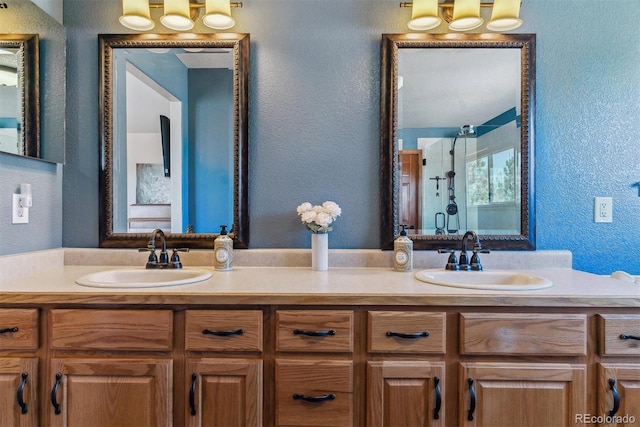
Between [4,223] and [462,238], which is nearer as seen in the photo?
[4,223]

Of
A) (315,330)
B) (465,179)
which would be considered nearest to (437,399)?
(315,330)

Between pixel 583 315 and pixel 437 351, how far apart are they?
491 mm

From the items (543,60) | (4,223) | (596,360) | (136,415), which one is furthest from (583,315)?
(4,223)

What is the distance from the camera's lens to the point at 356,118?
1696 mm

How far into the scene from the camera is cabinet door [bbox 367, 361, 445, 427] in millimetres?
1143

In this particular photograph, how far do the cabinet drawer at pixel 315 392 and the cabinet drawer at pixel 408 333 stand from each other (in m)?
0.13

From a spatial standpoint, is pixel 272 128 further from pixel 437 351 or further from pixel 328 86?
pixel 437 351

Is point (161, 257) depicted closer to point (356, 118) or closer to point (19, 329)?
point (19, 329)

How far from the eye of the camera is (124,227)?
1705 millimetres

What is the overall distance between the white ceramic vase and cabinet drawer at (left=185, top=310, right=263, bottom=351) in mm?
479

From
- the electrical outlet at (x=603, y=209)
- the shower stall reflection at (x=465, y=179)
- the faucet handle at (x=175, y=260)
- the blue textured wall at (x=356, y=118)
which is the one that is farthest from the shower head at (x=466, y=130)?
the faucet handle at (x=175, y=260)

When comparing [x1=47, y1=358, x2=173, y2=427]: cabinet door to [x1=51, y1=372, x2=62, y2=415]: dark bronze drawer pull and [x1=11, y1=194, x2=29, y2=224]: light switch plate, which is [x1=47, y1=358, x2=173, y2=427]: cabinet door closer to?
[x1=51, y1=372, x2=62, y2=415]: dark bronze drawer pull

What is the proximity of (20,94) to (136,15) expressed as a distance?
600 mm

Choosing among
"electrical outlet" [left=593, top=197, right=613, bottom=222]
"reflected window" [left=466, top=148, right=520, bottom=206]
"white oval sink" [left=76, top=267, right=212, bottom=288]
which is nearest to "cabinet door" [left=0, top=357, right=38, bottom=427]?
"white oval sink" [left=76, top=267, right=212, bottom=288]
